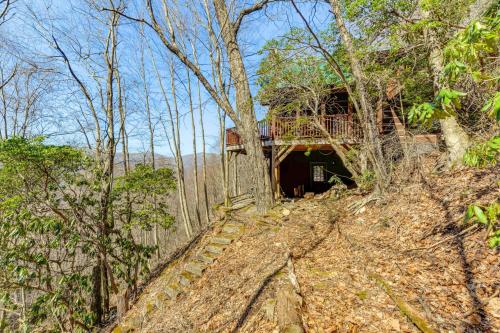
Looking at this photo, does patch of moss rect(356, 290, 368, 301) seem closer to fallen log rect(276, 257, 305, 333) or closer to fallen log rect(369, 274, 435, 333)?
fallen log rect(369, 274, 435, 333)

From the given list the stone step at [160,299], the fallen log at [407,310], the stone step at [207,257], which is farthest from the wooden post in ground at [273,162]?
the fallen log at [407,310]

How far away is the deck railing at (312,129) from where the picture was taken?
9477 mm

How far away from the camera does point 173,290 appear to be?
5797mm

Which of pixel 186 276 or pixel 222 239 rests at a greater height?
pixel 222 239

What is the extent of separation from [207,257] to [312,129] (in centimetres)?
597

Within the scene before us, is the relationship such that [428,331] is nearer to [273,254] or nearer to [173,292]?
[273,254]

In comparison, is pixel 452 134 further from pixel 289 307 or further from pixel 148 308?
pixel 148 308

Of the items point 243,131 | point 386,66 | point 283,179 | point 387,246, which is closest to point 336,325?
point 387,246

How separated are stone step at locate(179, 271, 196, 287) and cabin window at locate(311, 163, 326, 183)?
9369 mm

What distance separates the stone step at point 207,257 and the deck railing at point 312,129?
194 inches

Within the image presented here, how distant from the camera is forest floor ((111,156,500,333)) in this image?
2746mm

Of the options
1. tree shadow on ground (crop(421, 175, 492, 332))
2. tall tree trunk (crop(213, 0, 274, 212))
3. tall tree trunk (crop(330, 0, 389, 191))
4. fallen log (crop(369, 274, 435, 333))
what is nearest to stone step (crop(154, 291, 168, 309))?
tall tree trunk (crop(213, 0, 274, 212))

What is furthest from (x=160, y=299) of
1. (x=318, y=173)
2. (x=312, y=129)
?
(x=318, y=173)

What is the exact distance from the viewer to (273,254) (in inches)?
201
